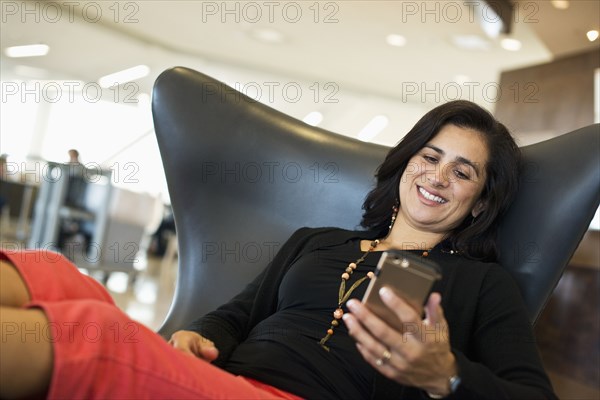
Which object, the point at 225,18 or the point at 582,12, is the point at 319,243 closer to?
the point at 582,12

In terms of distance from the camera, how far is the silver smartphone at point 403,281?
0.78 m

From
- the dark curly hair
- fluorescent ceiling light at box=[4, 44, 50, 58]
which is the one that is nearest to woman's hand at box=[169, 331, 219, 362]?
the dark curly hair

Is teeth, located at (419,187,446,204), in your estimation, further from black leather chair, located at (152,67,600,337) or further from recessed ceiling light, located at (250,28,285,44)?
recessed ceiling light, located at (250,28,285,44)

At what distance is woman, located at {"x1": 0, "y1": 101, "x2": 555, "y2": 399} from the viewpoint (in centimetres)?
68

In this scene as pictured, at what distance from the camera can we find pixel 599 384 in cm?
223

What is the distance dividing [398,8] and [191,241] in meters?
4.12

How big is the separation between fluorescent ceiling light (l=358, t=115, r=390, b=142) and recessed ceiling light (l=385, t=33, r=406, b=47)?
256cm

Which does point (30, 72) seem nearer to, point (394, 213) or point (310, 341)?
point (394, 213)

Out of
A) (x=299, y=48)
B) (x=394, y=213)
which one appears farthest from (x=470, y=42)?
(x=394, y=213)

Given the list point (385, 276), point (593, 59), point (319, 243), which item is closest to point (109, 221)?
point (593, 59)

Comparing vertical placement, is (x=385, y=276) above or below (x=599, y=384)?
above

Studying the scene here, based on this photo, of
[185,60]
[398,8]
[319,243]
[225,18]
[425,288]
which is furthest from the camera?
[185,60]

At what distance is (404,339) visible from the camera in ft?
2.47

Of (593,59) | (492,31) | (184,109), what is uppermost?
(492,31)
